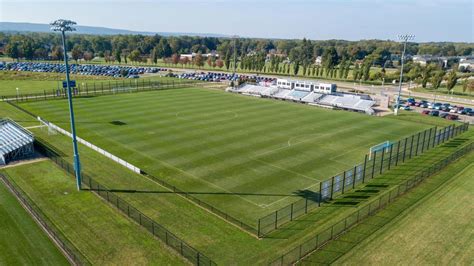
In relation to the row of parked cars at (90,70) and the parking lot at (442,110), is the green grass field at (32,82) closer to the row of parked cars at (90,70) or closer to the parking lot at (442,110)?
the row of parked cars at (90,70)

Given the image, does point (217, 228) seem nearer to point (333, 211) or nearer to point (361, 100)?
point (333, 211)

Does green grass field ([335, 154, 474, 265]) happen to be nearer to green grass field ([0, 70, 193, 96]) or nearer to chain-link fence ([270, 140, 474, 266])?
chain-link fence ([270, 140, 474, 266])

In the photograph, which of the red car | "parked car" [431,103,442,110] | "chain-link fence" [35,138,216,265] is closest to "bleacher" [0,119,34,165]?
"chain-link fence" [35,138,216,265]

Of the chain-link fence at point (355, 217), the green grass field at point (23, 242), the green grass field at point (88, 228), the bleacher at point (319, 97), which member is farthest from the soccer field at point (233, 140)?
the green grass field at point (23, 242)

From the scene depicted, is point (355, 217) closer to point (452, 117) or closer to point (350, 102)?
point (452, 117)

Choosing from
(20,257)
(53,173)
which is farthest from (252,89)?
(20,257)

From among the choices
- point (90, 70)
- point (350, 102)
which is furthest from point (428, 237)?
point (90, 70)
